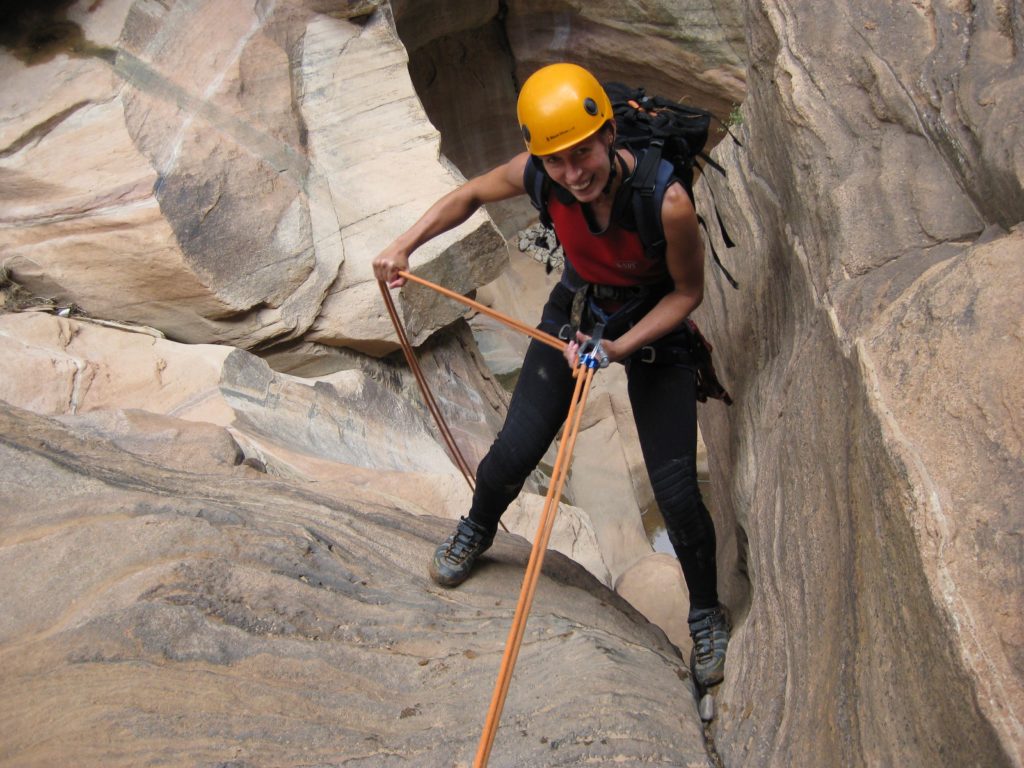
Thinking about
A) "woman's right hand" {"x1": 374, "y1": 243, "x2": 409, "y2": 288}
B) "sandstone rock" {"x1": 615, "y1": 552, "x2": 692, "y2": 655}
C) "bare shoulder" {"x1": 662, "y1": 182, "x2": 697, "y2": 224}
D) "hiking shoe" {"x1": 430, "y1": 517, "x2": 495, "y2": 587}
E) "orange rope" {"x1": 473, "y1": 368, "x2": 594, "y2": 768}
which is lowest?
"sandstone rock" {"x1": 615, "y1": 552, "x2": 692, "y2": 655}

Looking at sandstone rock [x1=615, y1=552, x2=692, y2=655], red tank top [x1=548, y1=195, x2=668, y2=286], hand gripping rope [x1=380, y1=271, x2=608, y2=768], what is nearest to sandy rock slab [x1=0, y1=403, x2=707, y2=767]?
hand gripping rope [x1=380, y1=271, x2=608, y2=768]

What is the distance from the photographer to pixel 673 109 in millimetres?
3150

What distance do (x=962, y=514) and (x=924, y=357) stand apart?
0.50 metres

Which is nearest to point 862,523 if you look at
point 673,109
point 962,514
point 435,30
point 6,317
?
point 962,514

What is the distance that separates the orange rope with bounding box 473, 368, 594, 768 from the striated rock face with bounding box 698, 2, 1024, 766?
2.60 ft

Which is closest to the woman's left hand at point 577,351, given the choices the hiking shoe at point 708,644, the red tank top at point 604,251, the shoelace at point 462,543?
the red tank top at point 604,251

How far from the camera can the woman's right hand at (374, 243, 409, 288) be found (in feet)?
11.2

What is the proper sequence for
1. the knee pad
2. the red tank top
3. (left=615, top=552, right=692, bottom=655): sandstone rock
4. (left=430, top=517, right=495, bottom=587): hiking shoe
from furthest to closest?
(left=615, top=552, right=692, bottom=655): sandstone rock, (left=430, top=517, right=495, bottom=587): hiking shoe, the knee pad, the red tank top

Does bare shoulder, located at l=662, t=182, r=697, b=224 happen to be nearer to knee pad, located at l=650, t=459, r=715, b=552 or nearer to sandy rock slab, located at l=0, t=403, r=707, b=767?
knee pad, located at l=650, t=459, r=715, b=552

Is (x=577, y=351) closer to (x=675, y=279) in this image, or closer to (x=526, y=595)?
(x=675, y=279)

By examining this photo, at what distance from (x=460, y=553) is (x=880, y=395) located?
186 centimetres

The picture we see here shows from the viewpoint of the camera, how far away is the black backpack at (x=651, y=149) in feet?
9.45

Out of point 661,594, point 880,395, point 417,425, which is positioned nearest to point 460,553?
point 880,395

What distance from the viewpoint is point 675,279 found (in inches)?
120
